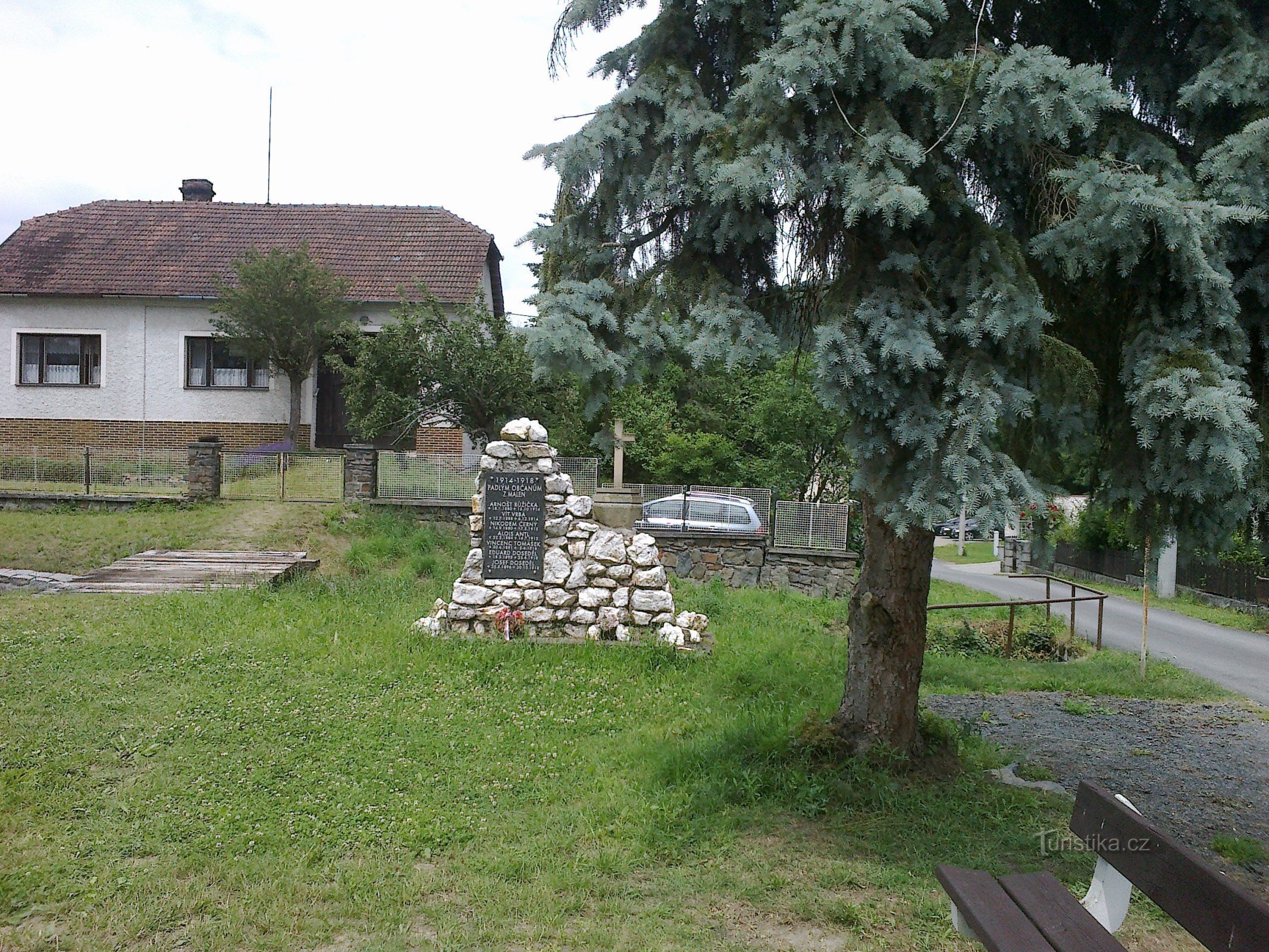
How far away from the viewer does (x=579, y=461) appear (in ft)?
54.9

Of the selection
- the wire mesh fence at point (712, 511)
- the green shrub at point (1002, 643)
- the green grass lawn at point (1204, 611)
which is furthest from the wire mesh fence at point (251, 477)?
the green grass lawn at point (1204, 611)

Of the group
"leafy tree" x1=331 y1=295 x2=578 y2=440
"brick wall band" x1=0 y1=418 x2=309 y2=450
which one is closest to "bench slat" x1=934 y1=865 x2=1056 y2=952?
"leafy tree" x1=331 y1=295 x2=578 y2=440

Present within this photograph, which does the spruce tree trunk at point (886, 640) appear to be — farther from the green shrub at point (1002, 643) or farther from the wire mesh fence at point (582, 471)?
the wire mesh fence at point (582, 471)

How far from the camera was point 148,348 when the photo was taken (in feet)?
78.1

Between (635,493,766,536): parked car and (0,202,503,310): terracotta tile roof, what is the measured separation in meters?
8.65

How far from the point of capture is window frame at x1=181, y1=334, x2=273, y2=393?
2378 cm

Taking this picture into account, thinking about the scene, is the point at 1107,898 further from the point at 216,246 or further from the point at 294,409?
the point at 216,246

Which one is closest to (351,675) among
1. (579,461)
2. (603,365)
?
(603,365)

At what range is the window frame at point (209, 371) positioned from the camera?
2378cm

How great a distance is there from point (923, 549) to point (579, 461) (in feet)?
37.4

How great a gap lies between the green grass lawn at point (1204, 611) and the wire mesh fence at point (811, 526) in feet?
24.8

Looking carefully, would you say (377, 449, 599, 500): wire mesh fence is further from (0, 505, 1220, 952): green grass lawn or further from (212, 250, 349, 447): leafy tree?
(0, 505, 1220, 952): green grass lawn

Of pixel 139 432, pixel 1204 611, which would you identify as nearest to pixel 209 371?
pixel 139 432

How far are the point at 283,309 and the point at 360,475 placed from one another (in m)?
6.30
